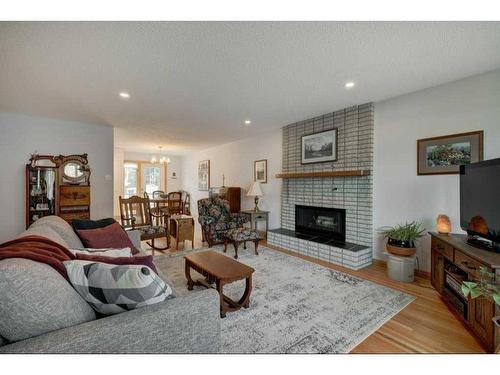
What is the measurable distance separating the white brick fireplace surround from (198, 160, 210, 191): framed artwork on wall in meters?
3.72

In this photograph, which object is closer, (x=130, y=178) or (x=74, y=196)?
(x=74, y=196)

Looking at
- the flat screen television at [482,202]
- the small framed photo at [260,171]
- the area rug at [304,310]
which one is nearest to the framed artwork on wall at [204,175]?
the small framed photo at [260,171]

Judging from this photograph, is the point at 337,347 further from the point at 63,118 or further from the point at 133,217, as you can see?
the point at 63,118

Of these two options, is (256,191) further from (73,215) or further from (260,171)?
(73,215)

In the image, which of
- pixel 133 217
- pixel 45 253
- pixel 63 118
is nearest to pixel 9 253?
pixel 45 253

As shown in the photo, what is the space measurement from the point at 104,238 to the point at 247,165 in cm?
404

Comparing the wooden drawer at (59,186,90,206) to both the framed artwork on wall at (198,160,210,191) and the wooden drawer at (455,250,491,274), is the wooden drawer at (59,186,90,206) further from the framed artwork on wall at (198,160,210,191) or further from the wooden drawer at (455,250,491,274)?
the wooden drawer at (455,250,491,274)

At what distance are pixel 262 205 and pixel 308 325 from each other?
364 centimetres

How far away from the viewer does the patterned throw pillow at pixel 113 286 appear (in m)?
1.00

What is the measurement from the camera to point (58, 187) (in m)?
4.00

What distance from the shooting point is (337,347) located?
5.45ft

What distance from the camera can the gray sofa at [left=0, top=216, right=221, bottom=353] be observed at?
77 cm

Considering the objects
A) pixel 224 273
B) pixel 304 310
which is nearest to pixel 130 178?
pixel 224 273

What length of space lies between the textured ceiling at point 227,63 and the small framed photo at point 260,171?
191cm
